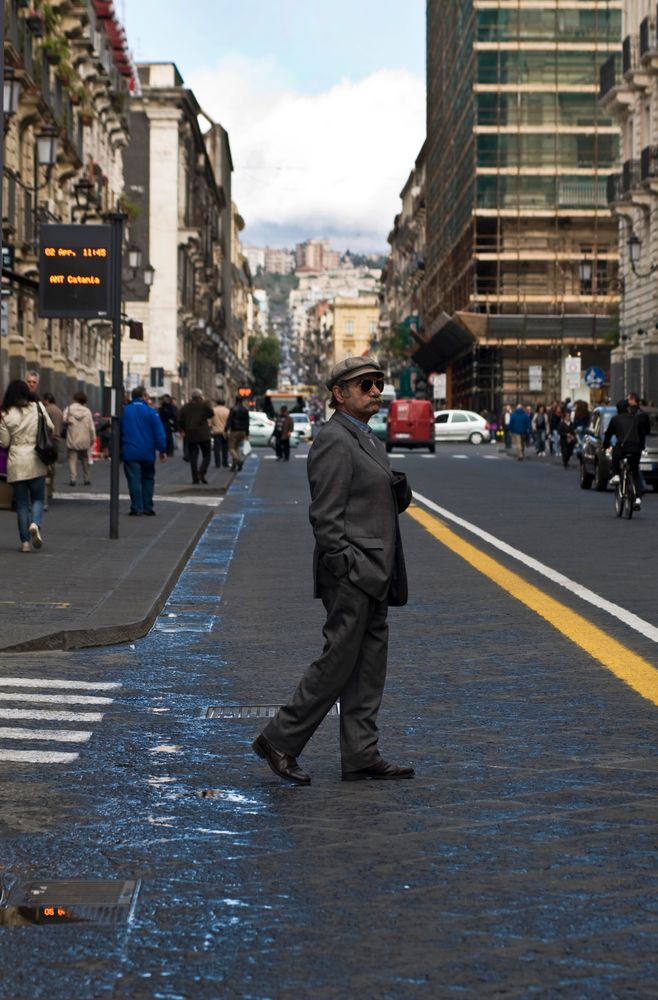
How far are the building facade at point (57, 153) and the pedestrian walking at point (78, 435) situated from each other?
7.08 ft

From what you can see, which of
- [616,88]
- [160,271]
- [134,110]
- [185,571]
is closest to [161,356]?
[160,271]

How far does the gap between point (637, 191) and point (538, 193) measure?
94.3ft

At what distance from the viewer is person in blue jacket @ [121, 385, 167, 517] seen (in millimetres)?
23938

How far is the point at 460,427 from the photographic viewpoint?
79562 mm

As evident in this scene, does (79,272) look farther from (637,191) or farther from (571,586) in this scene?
(637,191)

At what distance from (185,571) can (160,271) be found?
236 feet

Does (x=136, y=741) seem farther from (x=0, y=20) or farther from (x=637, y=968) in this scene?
(x=0, y=20)

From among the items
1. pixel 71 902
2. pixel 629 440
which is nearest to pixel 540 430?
pixel 629 440

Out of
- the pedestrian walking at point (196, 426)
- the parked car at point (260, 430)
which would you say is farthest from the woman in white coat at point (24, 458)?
the parked car at point (260, 430)

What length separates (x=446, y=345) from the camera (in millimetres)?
98188

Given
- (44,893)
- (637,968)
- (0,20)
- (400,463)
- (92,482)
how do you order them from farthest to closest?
(400,463) < (92,482) < (0,20) < (44,893) < (637,968)

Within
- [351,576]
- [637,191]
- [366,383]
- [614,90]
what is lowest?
[351,576]

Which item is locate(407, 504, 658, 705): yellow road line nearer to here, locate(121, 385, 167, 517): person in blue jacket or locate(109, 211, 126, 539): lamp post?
locate(109, 211, 126, 539): lamp post

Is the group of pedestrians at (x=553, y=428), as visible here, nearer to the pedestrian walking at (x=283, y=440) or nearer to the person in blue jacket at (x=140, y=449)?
the pedestrian walking at (x=283, y=440)
